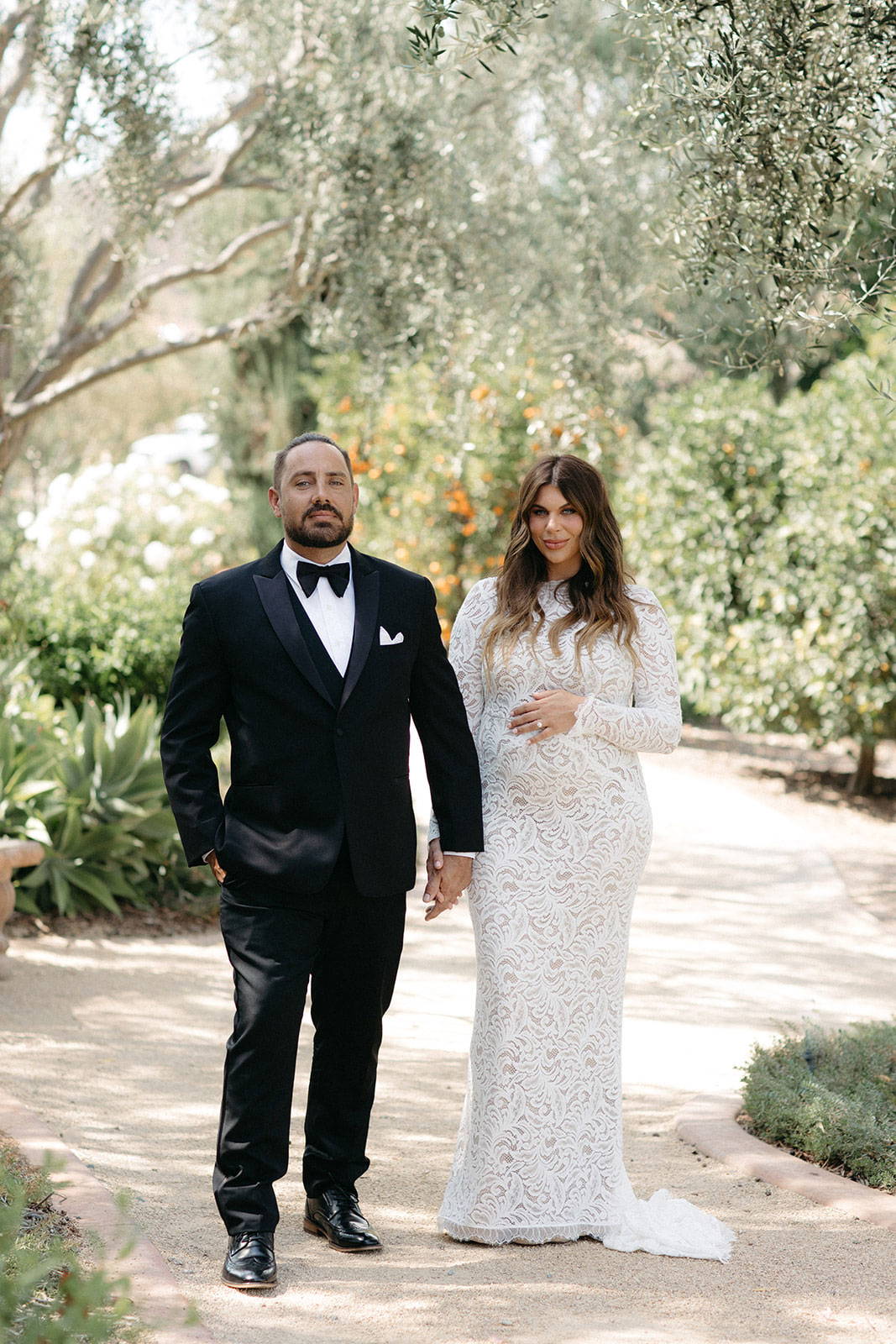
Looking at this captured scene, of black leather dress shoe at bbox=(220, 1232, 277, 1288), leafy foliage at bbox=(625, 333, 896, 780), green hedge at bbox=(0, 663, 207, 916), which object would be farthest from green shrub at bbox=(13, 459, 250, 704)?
Result: black leather dress shoe at bbox=(220, 1232, 277, 1288)

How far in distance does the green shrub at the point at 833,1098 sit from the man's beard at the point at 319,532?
2181 millimetres

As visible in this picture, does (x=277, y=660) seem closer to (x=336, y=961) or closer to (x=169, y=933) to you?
(x=336, y=961)

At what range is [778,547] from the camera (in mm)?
10656

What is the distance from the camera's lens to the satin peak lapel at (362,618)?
343 cm

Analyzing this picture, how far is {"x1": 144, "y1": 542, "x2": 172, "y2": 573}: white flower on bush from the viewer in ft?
40.3

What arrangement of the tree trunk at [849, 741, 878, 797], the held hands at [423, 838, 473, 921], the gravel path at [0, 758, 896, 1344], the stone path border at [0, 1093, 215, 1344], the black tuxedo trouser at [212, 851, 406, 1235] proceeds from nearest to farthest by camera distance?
1. the stone path border at [0, 1093, 215, 1344]
2. the gravel path at [0, 758, 896, 1344]
3. the black tuxedo trouser at [212, 851, 406, 1235]
4. the held hands at [423, 838, 473, 921]
5. the tree trunk at [849, 741, 878, 797]

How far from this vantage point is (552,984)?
368cm

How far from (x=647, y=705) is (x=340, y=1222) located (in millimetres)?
1495

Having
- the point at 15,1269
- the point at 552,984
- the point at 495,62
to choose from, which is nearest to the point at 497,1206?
the point at 552,984

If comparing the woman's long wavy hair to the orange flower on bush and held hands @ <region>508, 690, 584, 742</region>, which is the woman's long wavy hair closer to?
held hands @ <region>508, 690, 584, 742</region>

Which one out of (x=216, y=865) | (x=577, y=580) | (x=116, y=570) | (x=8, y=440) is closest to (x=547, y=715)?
(x=577, y=580)

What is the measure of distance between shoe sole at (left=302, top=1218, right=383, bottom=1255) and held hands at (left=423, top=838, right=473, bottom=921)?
0.81 meters

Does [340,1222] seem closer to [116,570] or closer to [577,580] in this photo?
[577,580]

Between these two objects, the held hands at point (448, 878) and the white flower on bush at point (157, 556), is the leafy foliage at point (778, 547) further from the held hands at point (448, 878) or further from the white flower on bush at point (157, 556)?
the held hands at point (448, 878)
